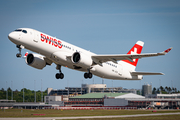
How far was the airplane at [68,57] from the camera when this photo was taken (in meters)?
40.1

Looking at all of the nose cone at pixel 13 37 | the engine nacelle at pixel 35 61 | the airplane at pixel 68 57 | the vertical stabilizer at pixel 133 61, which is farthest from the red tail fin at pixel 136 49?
the nose cone at pixel 13 37

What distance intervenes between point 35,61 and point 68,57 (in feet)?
22.0

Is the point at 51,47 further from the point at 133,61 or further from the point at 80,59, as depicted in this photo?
the point at 133,61

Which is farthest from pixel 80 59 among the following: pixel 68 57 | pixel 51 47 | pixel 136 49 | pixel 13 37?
pixel 136 49

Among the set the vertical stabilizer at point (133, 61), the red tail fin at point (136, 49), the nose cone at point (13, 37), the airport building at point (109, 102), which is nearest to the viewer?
the nose cone at point (13, 37)

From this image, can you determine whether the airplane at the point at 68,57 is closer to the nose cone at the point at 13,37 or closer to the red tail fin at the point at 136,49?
the nose cone at the point at 13,37

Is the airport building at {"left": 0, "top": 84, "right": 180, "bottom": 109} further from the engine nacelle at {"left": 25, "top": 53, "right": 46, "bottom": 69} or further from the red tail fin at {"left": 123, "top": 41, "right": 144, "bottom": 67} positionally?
the engine nacelle at {"left": 25, "top": 53, "right": 46, "bottom": 69}

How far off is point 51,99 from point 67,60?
111 meters

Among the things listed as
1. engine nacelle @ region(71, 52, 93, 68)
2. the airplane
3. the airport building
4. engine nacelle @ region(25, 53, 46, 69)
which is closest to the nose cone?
the airplane

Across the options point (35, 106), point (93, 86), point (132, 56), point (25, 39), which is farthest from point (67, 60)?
point (93, 86)

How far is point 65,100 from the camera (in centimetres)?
15362

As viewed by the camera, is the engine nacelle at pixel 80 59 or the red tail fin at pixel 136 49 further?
the red tail fin at pixel 136 49

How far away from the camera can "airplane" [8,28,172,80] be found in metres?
40.1

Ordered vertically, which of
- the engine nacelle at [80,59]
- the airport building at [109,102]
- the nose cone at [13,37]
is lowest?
the airport building at [109,102]
